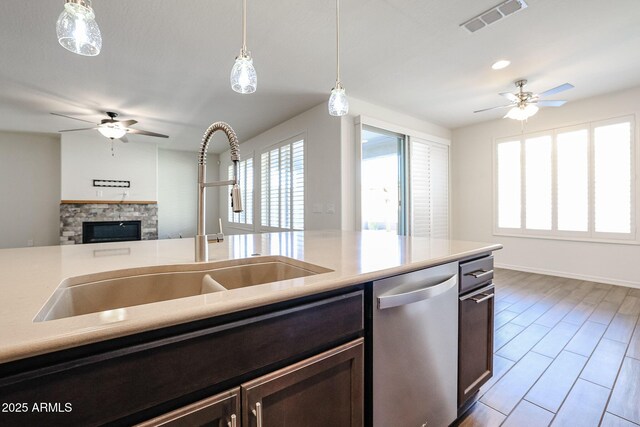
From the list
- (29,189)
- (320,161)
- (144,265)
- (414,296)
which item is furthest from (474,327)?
(29,189)

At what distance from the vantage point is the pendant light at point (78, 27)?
1.04m

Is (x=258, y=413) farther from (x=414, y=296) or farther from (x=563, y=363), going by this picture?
(x=563, y=363)

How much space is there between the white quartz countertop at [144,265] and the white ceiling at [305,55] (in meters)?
1.81

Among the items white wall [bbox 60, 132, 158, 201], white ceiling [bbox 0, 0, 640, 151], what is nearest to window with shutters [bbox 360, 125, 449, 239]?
white ceiling [bbox 0, 0, 640, 151]

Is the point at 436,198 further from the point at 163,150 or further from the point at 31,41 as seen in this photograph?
the point at 163,150

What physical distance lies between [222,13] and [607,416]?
3485 millimetres

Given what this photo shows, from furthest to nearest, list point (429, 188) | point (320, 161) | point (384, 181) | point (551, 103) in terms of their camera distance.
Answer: point (384, 181), point (429, 188), point (320, 161), point (551, 103)

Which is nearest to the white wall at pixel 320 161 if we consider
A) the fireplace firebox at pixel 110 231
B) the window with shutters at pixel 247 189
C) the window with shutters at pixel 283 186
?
the window with shutters at pixel 283 186

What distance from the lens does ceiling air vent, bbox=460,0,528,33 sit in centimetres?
202

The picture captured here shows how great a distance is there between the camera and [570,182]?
4047 millimetres

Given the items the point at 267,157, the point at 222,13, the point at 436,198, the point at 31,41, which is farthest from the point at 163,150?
the point at 436,198

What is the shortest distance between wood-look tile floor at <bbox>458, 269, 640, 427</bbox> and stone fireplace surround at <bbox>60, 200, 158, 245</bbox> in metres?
6.73

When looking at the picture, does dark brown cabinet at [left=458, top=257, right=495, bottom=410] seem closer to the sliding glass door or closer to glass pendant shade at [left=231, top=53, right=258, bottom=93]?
glass pendant shade at [left=231, top=53, right=258, bottom=93]

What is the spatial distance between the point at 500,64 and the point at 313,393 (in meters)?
3.56
